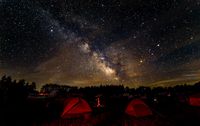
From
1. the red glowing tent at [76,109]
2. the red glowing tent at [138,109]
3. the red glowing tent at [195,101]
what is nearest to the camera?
the red glowing tent at [138,109]

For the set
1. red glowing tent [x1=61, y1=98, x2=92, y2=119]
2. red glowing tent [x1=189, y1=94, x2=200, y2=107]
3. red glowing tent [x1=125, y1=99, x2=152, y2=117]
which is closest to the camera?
red glowing tent [x1=125, y1=99, x2=152, y2=117]

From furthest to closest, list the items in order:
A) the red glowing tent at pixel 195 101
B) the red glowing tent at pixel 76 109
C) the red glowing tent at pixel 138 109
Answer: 1. the red glowing tent at pixel 195 101
2. the red glowing tent at pixel 76 109
3. the red glowing tent at pixel 138 109

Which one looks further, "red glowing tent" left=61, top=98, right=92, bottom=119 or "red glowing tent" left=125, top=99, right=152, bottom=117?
"red glowing tent" left=61, top=98, right=92, bottom=119

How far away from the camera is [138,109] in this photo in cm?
1922

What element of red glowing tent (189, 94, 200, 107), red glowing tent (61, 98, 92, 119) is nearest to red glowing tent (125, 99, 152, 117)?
red glowing tent (61, 98, 92, 119)

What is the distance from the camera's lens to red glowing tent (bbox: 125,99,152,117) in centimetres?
1902

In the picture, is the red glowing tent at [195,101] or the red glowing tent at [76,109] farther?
the red glowing tent at [195,101]

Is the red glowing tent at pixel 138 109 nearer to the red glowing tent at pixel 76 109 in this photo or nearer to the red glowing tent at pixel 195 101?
the red glowing tent at pixel 76 109

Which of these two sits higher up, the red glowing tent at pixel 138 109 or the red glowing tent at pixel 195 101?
the red glowing tent at pixel 195 101

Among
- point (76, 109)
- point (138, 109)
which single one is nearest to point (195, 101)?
point (138, 109)

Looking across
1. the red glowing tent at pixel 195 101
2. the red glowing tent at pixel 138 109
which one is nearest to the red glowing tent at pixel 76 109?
the red glowing tent at pixel 138 109

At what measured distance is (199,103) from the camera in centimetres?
2750

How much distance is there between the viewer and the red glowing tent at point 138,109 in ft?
62.4

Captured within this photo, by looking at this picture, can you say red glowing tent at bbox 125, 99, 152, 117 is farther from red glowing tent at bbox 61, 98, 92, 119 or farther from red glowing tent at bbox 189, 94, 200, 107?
red glowing tent at bbox 189, 94, 200, 107
